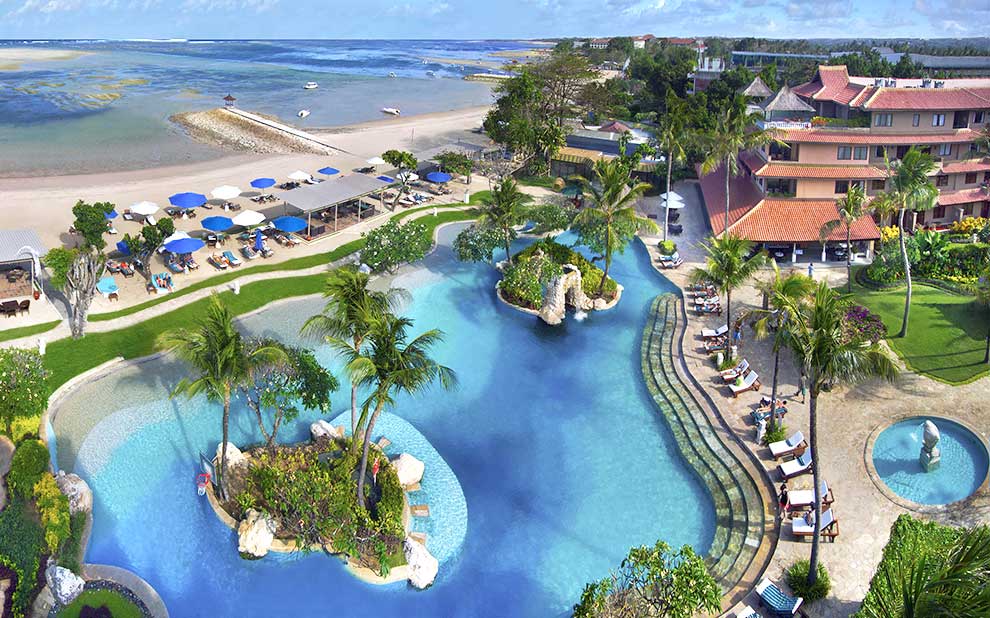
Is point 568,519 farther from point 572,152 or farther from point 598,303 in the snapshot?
point 572,152

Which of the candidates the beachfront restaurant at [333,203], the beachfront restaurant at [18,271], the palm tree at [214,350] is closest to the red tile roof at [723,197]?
the beachfront restaurant at [333,203]

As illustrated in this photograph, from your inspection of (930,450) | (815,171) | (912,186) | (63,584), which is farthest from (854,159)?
(63,584)

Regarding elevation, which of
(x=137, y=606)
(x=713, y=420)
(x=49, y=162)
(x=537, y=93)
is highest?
(x=537, y=93)

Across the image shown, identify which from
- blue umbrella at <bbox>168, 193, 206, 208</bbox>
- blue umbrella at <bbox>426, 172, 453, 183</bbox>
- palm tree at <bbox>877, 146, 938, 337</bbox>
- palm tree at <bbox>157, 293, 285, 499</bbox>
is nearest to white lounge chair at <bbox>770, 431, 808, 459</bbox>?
palm tree at <bbox>877, 146, 938, 337</bbox>

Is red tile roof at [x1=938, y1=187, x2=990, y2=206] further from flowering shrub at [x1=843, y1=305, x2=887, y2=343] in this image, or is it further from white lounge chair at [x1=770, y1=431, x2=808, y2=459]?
white lounge chair at [x1=770, y1=431, x2=808, y2=459]

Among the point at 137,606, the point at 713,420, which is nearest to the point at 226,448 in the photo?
the point at 137,606

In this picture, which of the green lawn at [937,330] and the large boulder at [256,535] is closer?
the large boulder at [256,535]

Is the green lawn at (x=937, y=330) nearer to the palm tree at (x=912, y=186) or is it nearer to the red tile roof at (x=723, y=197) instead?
the palm tree at (x=912, y=186)
